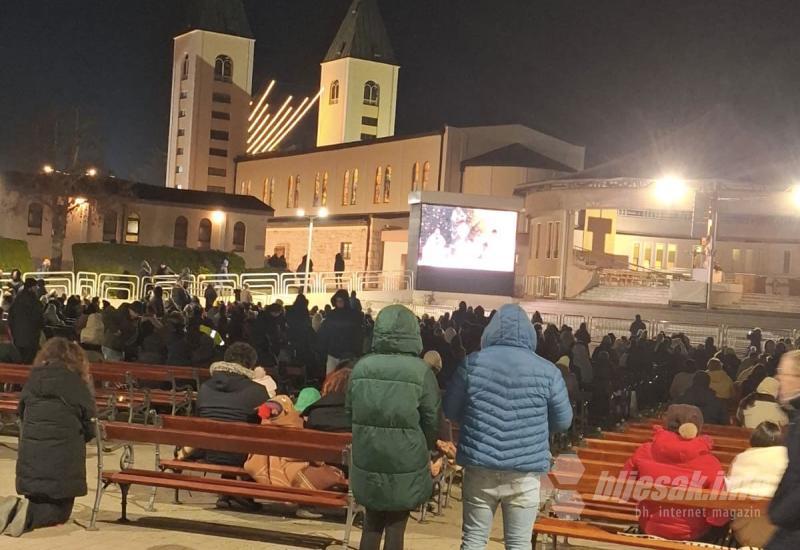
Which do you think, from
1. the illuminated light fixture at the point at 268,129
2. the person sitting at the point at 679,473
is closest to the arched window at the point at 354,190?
the illuminated light fixture at the point at 268,129

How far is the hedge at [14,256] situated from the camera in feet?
148

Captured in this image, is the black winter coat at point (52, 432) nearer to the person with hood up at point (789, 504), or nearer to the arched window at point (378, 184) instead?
the person with hood up at point (789, 504)

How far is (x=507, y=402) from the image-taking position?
6105mm

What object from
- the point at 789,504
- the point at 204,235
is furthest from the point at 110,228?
the point at 789,504

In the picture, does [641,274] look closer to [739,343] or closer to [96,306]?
[739,343]

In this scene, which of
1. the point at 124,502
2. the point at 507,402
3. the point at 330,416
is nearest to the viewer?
the point at 507,402

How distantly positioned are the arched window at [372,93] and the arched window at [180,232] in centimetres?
2851

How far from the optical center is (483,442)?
6.11 metres

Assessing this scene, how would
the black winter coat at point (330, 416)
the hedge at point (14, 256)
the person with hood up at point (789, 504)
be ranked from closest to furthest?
the person with hood up at point (789, 504) < the black winter coat at point (330, 416) < the hedge at point (14, 256)

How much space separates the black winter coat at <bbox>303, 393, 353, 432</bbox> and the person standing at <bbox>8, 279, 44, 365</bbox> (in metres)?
8.08

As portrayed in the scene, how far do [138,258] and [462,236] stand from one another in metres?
15.1

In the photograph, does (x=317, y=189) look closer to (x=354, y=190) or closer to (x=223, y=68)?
(x=354, y=190)

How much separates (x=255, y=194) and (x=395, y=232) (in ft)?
58.5

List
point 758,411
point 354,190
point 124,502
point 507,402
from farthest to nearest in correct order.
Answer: point 354,190 → point 758,411 → point 124,502 → point 507,402
